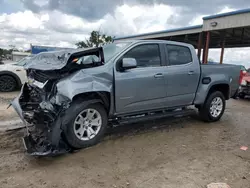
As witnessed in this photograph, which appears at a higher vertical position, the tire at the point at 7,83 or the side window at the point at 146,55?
the side window at the point at 146,55

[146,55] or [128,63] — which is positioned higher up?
[146,55]

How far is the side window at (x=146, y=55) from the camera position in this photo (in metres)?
4.77

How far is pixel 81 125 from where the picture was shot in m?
4.13

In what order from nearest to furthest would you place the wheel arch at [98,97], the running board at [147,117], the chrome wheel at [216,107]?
the wheel arch at [98,97], the running board at [147,117], the chrome wheel at [216,107]

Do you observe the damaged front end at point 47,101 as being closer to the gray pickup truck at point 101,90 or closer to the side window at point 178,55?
the gray pickup truck at point 101,90

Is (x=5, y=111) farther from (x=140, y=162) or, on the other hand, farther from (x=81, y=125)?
(x=140, y=162)

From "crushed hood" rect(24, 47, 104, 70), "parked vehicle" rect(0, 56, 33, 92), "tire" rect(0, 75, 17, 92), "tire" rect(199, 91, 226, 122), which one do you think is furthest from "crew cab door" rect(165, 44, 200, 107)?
"tire" rect(0, 75, 17, 92)

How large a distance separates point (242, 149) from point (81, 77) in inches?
128

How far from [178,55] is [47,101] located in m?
3.09

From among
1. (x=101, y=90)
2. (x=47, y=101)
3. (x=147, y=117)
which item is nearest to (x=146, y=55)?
(x=147, y=117)

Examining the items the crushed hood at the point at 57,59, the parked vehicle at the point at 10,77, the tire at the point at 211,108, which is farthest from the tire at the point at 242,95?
the parked vehicle at the point at 10,77

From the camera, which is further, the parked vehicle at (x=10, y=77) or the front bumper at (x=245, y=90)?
the front bumper at (x=245, y=90)

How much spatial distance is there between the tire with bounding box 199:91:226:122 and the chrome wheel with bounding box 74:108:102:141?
3.08 meters

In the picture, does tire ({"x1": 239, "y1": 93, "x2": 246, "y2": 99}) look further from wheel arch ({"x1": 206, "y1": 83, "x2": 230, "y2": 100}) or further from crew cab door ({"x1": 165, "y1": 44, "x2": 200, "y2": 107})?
crew cab door ({"x1": 165, "y1": 44, "x2": 200, "y2": 107})
